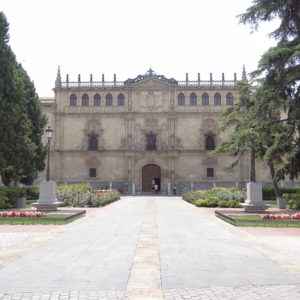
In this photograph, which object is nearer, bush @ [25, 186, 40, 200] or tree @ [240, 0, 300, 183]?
tree @ [240, 0, 300, 183]

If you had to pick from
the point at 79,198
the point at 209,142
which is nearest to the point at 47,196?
the point at 79,198

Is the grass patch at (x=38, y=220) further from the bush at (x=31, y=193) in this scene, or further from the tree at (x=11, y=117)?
the bush at (x=31, y=193)

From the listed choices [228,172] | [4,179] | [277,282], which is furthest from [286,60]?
[228,172]

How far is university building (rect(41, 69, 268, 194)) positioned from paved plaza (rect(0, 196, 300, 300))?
4330 centimetres

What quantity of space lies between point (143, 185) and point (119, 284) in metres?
52.3

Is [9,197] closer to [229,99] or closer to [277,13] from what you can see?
[277,13]

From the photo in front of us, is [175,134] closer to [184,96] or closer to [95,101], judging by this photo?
[184,96]

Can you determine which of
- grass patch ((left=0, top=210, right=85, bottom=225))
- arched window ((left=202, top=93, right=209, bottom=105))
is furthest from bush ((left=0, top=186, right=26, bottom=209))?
arched window ((left=202, top=93, right=209, bottom=105))

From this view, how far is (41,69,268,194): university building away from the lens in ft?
194

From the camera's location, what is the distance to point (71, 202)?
106ft

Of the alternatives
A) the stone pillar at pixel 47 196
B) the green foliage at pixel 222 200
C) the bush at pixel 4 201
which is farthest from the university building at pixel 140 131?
the stone pillar at pixel 47 196

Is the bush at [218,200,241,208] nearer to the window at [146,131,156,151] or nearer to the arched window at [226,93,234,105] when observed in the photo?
the window at [146,131,156,151]

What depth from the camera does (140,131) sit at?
60.1 meters

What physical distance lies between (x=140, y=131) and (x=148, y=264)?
1998 inches
